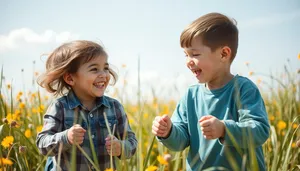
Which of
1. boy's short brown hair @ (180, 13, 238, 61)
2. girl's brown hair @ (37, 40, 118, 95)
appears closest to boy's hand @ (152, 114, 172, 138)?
boy's short brown hair @ (180, 13, 238, 61)

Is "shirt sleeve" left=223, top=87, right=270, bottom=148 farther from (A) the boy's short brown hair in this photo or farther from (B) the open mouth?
(B) the open mouth

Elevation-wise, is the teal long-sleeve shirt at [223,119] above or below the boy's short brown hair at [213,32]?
below

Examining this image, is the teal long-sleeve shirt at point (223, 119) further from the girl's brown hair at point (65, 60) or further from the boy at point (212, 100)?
the girl's brown hair at point (65, 60)

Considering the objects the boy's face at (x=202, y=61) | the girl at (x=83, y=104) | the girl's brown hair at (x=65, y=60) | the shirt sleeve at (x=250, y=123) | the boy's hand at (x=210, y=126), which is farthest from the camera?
the girl's brown hair at (x=65, y=60)

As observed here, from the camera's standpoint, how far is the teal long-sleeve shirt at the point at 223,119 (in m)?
1.88

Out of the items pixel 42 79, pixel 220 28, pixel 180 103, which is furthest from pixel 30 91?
pixel 220 28

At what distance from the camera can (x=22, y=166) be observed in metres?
2.45

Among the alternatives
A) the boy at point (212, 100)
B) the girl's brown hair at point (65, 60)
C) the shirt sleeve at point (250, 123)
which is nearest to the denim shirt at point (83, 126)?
the girl's brown hair at point (65, 60)

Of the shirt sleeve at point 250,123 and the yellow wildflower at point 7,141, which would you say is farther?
the yellow wildflower at point 7,141

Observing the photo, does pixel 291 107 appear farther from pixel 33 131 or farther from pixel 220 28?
pixel 33 131

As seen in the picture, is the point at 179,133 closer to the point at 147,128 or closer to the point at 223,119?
the point at 223,119

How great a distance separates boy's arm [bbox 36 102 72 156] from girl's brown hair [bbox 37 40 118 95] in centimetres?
21

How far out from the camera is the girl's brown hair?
7.62 feet

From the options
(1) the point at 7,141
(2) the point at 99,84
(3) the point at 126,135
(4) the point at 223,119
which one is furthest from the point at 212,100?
(1) the point at 7,141
